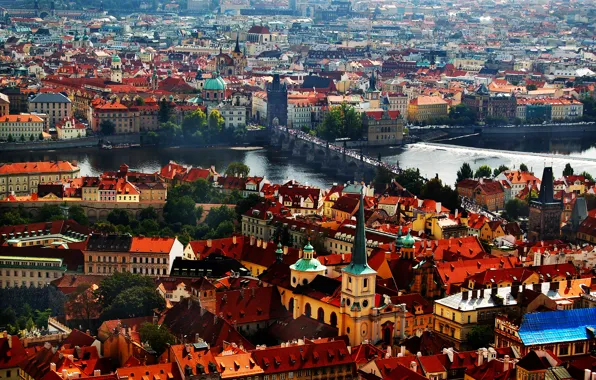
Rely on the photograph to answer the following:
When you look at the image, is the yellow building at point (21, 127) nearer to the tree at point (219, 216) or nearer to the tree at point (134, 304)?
the tree at point (219, 216)

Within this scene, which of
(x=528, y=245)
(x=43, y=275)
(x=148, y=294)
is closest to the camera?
(x=148, y=294)

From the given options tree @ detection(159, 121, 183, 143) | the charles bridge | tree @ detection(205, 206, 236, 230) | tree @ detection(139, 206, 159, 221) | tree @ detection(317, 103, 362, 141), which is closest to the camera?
tree @ detection(205, 206, 236, 230)

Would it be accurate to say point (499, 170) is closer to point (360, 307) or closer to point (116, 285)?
point (116, 285)

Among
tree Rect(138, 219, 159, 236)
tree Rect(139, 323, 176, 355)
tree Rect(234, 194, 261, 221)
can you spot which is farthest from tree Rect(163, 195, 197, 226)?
tree Rect(139, 323, 176, 355)

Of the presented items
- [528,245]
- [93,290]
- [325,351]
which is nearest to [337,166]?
[528,245]

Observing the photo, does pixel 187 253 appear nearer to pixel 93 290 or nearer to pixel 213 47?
pixel 93 290

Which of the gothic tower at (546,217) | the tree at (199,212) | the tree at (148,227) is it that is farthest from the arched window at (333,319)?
the tree at (199,212)

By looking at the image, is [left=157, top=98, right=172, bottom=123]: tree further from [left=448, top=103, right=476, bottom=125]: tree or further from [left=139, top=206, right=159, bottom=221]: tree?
[left=139, top=206, right=159, bottom=221]: tree
